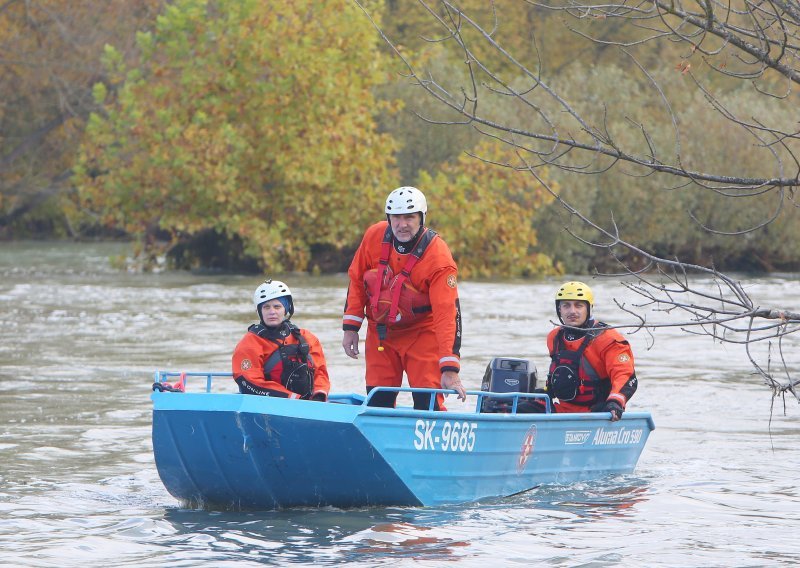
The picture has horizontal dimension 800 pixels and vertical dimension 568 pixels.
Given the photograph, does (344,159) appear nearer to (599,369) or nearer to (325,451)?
(599,369)

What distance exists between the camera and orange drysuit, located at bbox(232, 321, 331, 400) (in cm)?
913

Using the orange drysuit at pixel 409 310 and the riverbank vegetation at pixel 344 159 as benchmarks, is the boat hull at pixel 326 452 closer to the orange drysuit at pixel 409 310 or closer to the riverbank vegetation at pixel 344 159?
the orange drysuit at pixel 409 310

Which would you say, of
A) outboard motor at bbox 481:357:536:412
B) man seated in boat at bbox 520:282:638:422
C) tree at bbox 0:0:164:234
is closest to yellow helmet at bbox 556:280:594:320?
man seated in boat at bbox 520:282:638:422

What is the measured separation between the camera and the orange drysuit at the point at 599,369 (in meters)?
10.0

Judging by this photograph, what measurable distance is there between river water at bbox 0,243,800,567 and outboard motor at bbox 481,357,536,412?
0.82 m

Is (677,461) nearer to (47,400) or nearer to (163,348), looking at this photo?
(47,400)

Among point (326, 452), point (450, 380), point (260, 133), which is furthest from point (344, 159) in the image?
point (326, 452)

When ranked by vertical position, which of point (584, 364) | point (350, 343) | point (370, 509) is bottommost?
point (370, 509)

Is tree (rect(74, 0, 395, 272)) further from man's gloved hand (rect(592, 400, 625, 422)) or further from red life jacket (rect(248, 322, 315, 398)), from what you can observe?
red life jacket (rect(248, 322, 315, 398))

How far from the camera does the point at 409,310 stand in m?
9.27

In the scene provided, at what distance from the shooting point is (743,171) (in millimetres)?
33844

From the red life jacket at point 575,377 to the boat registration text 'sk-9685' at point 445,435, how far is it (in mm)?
1472

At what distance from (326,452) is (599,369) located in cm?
266

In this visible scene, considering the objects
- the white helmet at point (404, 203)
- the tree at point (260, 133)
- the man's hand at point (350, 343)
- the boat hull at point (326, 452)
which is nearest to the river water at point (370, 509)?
the boat hull at point (326, 452)
